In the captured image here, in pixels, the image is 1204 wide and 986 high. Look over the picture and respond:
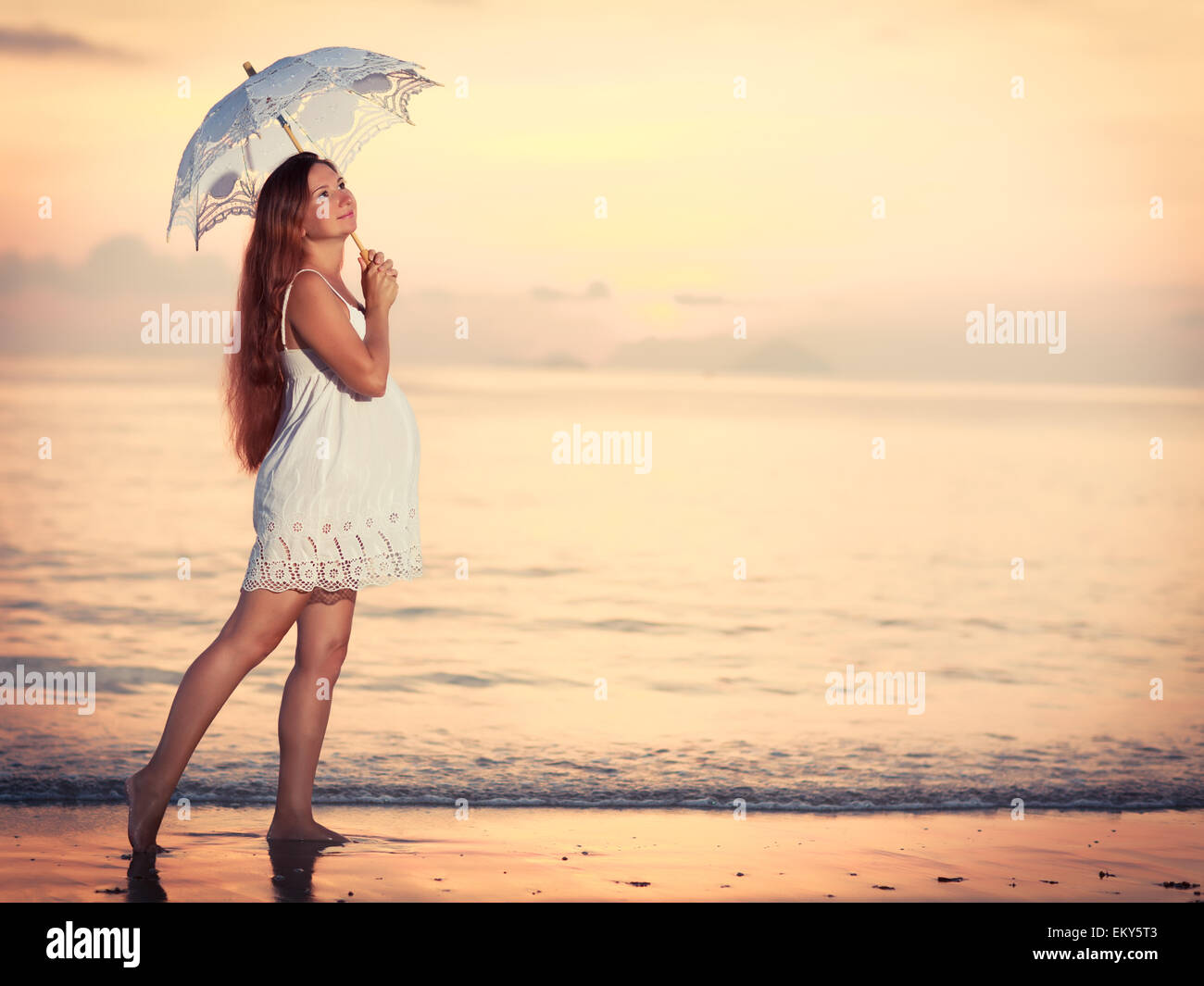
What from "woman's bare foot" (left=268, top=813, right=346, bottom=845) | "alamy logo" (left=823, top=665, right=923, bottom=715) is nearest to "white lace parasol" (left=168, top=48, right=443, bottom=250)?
"woman's bare foot" (left=268, top=813, right=346, bottom=845)

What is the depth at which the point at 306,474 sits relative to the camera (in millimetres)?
3605

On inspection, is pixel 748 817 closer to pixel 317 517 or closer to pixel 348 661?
pixel 317 517

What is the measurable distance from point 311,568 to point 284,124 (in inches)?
51.5

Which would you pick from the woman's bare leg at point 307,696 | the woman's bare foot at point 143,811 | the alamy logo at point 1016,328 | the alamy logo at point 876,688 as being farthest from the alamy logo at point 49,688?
the alamy logo at point 1016,328

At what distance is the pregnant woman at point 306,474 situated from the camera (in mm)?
3586

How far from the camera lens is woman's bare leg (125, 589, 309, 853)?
358cm

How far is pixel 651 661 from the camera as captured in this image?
7.44 m

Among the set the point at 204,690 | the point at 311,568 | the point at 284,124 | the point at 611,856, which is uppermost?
the point at 284,124

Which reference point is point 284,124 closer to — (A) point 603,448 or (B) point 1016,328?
(A) point 603,448

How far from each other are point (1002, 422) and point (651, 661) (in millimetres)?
21917

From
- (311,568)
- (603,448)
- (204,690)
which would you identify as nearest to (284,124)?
(311,568)
